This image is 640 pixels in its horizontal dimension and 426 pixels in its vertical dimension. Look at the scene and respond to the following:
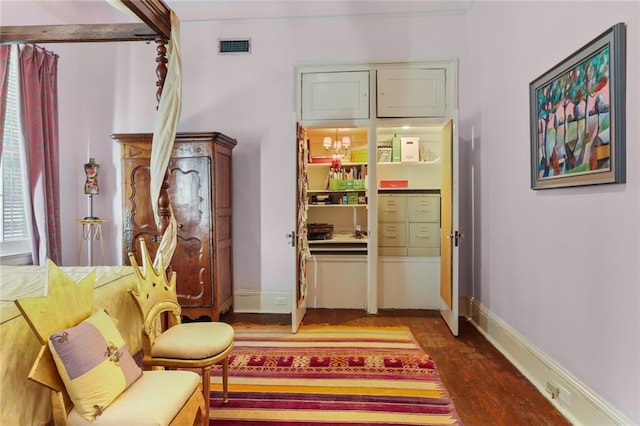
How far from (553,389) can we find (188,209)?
3.23 meters

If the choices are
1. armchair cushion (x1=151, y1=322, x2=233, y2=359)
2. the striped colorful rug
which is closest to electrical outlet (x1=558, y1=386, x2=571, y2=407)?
the striped colorful rug

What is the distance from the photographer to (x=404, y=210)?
14.6 feet

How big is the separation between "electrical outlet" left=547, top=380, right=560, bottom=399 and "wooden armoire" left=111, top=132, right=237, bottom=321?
2.78 m

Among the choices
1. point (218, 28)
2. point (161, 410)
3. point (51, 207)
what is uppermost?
point (218, 28)

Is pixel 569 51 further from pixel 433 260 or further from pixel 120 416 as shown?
pixel 120 416

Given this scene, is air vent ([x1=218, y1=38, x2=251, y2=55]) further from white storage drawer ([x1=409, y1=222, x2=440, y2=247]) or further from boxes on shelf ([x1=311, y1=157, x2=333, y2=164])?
white storage drawer ([x1=409, y1=222, x2=440, y2=247])

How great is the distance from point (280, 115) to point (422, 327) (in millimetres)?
2668

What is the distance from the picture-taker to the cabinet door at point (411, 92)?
157 inches

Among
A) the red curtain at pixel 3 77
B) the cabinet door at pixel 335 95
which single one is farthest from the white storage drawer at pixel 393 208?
the red curtain at pixel 3 77

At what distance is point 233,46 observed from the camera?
162 inches

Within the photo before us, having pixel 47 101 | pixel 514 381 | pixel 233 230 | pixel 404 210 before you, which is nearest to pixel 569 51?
pixel 514 381

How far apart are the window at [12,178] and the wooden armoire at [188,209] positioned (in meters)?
0.78

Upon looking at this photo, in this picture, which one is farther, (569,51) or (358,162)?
(358,162)

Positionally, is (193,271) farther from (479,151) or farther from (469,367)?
(479,151)
